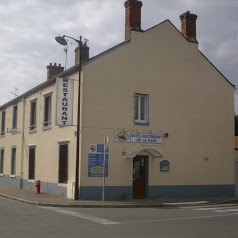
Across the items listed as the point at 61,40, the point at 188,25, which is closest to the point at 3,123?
the point at 61,40

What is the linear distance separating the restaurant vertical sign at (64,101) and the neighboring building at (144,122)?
111 mm

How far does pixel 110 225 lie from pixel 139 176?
1019cm

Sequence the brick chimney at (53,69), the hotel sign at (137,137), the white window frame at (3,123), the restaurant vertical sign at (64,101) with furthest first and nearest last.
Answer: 1. the white window frame at (3,123)
2. the brick chimney at (53,69)
3. the hotel sign at (137,137)
4. the restaurant vertical sign at (64,101)

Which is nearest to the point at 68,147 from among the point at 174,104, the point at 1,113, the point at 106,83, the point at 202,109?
the point at 106,83

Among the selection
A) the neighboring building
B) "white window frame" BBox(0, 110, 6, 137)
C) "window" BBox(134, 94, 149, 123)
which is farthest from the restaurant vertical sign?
"white window frame" BBox(0, 110, 6, 137)

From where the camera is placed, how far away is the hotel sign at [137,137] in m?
22.2

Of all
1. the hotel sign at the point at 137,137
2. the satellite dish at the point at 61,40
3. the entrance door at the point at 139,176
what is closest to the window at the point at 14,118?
→ the satellite dish at the point at 61,40

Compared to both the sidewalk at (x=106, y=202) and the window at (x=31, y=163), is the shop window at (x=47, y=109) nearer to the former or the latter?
the window at (x=31, y=163)

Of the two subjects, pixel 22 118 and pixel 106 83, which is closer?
pixel 106 83

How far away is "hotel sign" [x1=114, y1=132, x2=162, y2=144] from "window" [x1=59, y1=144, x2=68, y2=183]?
2.82 metres

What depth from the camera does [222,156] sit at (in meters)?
25.8

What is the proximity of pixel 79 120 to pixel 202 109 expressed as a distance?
7685 mm

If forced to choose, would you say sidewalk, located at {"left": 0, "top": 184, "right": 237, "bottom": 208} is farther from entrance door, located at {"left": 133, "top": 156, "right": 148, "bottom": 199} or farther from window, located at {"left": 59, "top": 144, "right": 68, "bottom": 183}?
window, located at {"left": 59, "top": 144, "right": 68, "bottom": 183}

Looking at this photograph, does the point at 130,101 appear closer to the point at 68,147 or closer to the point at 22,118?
the point at 68,147
